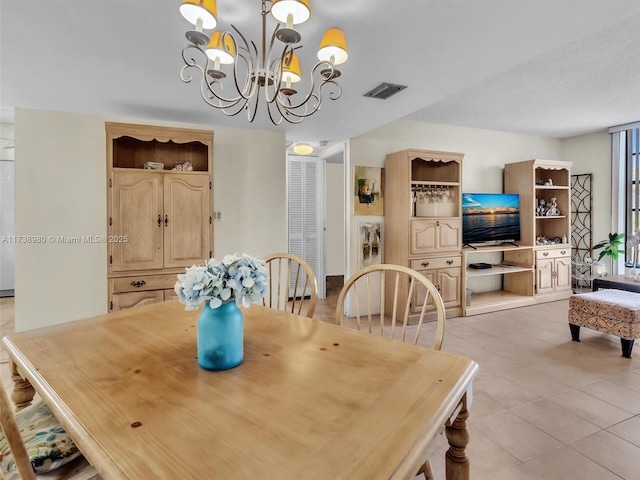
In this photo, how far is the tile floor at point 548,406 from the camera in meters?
1.69

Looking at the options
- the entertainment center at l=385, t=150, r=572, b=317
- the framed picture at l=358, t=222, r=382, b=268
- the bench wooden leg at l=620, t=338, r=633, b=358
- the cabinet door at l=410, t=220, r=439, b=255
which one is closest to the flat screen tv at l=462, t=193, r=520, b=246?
the entertainment center at l=385, t=150, r=572, b=317

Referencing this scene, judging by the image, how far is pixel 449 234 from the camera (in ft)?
13.9

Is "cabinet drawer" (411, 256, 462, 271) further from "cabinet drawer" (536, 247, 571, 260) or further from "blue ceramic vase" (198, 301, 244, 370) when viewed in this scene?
"blue ceramic vase" (198, 301, 244, 370)

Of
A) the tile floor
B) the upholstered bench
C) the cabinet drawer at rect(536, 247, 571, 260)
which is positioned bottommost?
the tile floor

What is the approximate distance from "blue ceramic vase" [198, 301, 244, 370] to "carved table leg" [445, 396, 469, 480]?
2.38ft

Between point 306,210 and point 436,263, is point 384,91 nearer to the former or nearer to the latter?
point 436,263

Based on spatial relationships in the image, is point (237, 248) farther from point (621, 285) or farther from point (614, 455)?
point (621, 285)

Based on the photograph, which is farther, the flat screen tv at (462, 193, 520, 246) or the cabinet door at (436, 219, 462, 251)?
the flat screen tv at (462, 193, 520, 246)

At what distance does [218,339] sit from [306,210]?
14.4 feet

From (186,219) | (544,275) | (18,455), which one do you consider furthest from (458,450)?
(544,275)

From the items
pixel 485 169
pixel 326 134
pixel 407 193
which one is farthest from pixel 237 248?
pixel 485 169

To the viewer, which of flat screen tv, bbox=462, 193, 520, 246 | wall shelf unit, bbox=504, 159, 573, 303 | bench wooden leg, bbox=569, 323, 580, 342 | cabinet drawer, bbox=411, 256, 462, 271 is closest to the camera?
bench wooden leg, bbox=569, 323, 580, 342

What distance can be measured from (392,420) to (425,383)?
22 cm

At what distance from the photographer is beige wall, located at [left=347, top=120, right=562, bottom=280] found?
4348mm
